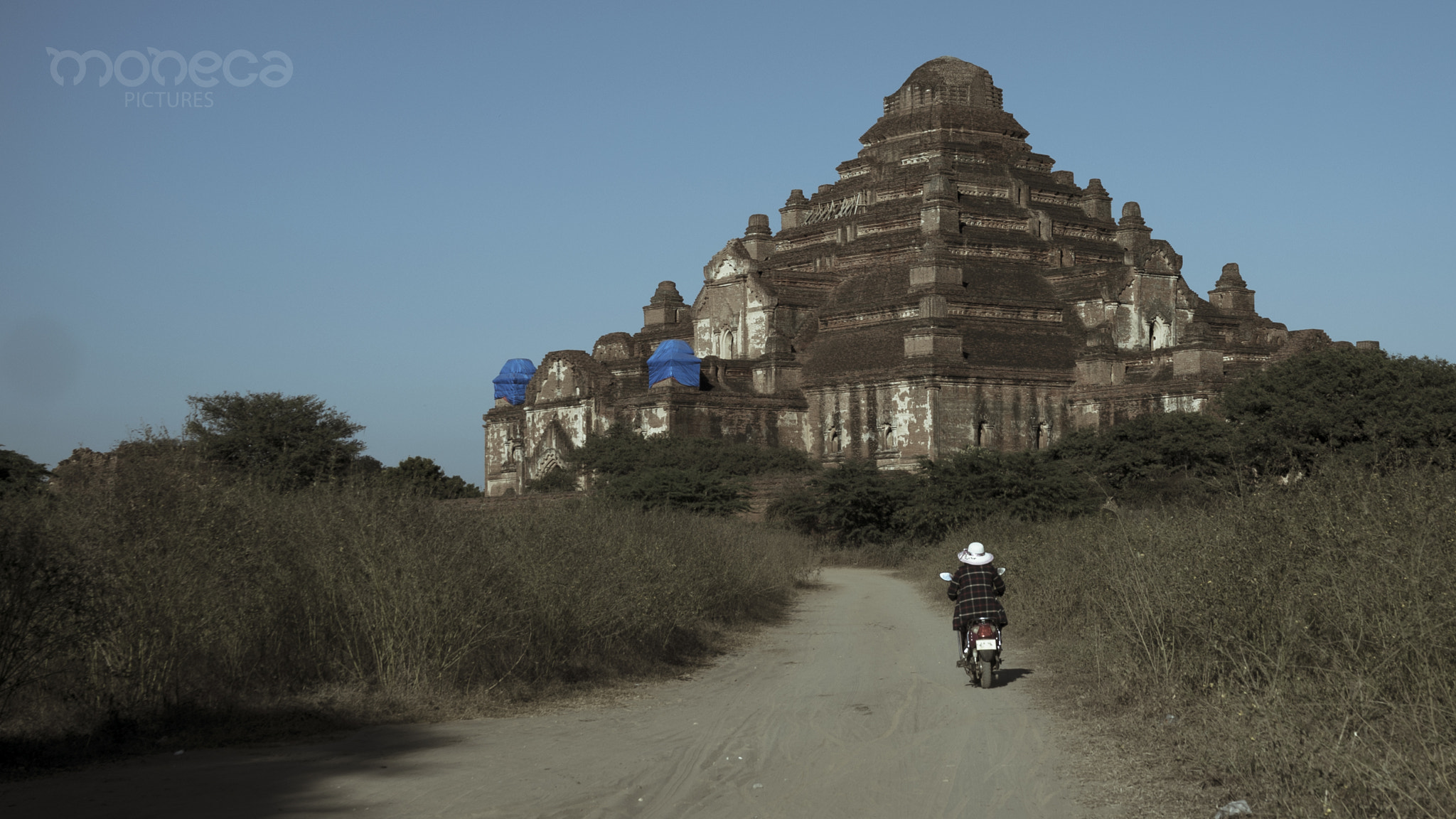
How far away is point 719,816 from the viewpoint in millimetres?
7711

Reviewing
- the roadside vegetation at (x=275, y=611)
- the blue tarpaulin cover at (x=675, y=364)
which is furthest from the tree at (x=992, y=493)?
the roadside vegetation at (x=275, y=611)

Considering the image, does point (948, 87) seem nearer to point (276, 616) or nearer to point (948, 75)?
point (948, 75)

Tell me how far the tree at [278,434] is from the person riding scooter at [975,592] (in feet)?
72.5

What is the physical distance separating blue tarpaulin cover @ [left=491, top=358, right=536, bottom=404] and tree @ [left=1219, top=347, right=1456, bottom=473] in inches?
1057

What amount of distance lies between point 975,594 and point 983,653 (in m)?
0.72

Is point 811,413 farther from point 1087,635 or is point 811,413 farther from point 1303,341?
point 1087,635

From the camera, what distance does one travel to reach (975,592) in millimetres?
13344

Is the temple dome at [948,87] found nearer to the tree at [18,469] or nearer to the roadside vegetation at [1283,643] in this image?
the tree at [18,469]

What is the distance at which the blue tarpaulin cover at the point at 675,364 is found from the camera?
135 ft

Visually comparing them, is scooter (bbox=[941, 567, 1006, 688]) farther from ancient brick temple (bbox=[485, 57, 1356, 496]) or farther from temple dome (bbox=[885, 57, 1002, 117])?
temple dome (bbox=[885, 57, 1002, 117])

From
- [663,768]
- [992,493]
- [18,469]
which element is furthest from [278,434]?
[663,768]

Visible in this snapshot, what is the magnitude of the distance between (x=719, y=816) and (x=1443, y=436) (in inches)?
1065

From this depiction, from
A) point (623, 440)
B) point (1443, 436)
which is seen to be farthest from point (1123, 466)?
point (623, 440)

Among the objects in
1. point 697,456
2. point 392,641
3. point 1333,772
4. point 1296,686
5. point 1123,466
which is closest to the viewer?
point 1333,772
